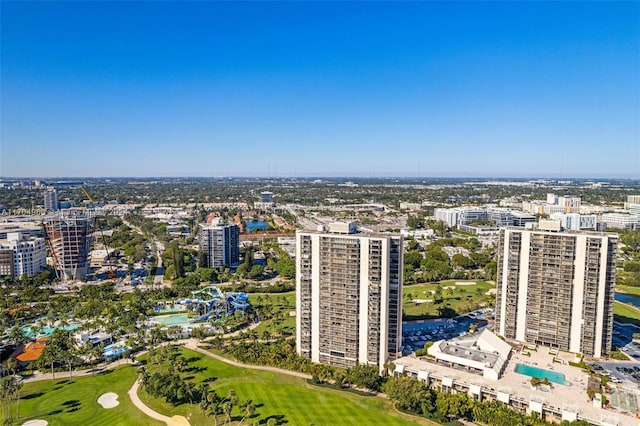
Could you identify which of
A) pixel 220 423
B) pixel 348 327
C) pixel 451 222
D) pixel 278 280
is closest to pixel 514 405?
pixel 348 327

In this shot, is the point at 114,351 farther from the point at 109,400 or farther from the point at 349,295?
the point at 349,295

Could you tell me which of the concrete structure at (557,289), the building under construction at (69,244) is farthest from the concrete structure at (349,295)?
the building under construction at (69,244)

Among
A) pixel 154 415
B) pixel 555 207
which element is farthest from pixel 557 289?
pixel 555 207

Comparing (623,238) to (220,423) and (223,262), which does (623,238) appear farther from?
(220,423)

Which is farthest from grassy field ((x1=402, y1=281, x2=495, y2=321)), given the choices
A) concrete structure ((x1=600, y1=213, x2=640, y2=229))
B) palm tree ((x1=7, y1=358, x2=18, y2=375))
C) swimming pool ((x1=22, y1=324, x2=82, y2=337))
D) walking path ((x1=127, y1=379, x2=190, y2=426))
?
concrete structure ((x1=600, y1=213, x2=640, y2=229))

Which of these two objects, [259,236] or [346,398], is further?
[259,236]

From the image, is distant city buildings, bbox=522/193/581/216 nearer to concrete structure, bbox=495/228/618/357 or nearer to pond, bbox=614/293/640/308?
pond, bbox=614/293/640/308
